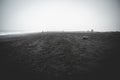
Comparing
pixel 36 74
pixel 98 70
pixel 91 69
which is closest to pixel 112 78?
pixel 98 70

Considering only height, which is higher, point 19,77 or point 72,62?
point 72,62

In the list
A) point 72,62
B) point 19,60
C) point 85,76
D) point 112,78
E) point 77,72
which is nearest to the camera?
point 112,78

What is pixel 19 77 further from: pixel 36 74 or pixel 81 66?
pixel 81 66

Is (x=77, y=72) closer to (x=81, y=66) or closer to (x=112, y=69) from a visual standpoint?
(x=81, y=66)

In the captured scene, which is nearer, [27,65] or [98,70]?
[98,70]

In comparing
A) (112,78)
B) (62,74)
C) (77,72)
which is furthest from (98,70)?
(62,74)

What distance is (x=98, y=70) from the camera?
6.19 metres

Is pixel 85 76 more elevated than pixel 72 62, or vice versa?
pixel 72 62

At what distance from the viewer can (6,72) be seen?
6.59 metres

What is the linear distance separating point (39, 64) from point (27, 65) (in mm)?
→ 1156

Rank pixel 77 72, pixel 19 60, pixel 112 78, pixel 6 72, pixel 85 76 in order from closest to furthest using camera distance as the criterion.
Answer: pixel 112 78
pixel 85 76
pixel 77 72
pixel 6 72
pixel 19 60

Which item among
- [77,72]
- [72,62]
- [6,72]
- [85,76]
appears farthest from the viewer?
[72,62]

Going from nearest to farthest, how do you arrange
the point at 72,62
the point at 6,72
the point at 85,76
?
the point at 85,76, the point at 6,72, the point at 72,62

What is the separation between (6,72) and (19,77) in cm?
154
